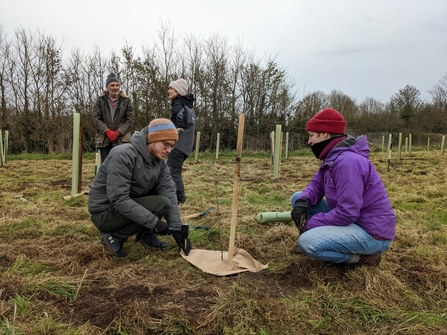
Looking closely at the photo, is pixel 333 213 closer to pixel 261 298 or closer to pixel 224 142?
pixel 261 298

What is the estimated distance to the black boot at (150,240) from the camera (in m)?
3.16

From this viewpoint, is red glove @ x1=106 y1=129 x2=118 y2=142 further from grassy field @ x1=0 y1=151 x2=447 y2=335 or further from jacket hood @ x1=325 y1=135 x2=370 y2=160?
jacket hood @ x1=325 y1=135 x2=370 y2=160

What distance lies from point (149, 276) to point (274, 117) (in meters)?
19.0

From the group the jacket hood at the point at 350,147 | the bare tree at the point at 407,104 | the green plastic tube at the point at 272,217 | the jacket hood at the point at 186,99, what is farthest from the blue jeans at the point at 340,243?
the bare tree at the point at 407,104

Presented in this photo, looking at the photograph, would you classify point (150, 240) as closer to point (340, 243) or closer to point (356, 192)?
point (340, 243)

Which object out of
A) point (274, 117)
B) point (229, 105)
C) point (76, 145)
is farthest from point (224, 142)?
point (76, 145)

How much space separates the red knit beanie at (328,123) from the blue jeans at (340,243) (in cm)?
69

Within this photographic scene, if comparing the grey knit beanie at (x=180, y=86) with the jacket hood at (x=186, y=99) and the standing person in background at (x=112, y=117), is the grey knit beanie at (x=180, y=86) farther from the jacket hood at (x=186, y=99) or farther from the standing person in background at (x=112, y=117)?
the standing person in background at (x=112, y=117)

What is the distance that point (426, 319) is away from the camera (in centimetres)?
201

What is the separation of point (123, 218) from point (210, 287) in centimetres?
98

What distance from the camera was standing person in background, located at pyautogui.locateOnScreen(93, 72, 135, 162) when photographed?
15.6 ft

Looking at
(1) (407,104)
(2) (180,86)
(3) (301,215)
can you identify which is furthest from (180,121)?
(1) (407,104)

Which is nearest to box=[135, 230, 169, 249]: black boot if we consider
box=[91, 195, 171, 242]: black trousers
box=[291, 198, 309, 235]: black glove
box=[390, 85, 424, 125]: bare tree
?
box=[91, 195, 171, 242]: black trousers

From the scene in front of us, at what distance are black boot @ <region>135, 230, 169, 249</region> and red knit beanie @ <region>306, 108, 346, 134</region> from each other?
1633 millimetres
